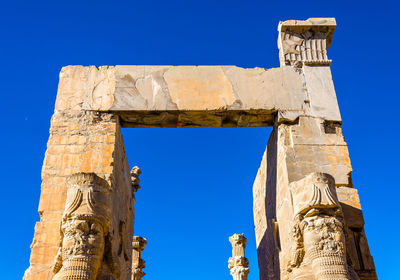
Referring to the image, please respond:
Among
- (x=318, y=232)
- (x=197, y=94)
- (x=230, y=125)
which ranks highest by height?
(x=197, y=94)

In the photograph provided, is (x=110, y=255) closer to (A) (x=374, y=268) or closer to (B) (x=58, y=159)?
(B) (x=58, y=159)

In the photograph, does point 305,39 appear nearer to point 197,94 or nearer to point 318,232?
point 197,94

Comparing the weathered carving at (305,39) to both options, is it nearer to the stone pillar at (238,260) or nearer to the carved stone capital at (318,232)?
the carved stone capital at (318,232)

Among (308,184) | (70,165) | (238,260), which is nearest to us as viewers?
(308,184)

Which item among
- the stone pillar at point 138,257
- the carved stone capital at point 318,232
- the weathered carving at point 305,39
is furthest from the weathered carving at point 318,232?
the stone pillar at point 138,257

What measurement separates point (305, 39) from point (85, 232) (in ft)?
14.3

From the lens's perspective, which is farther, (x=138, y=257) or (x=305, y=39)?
(x=138, y=257)

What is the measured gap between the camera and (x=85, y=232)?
477cm

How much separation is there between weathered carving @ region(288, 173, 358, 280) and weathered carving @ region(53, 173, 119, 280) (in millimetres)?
2090

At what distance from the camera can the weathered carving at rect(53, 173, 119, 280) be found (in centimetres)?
458

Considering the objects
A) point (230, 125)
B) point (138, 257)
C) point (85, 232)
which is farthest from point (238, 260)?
point (85, 232)

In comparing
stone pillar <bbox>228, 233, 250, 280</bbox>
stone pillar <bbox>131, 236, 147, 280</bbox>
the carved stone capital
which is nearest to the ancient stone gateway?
the carved stone capital

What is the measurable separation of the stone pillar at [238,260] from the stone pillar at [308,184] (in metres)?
4.94

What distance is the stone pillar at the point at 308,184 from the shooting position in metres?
4.95
